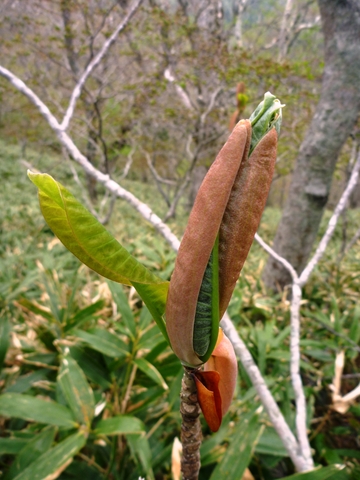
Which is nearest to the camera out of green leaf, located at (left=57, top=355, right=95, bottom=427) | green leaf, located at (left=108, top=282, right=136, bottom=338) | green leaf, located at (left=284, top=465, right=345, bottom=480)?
green leaf, located at (left=284, top=465, right=345, bottom=480)

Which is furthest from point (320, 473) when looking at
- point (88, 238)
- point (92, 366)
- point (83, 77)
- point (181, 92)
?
point (181, 92)

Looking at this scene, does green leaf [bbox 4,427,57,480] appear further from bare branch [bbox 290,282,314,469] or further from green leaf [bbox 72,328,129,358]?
bare branch [bbox 290,282,314,469]

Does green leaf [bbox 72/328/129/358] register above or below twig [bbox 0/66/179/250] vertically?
below

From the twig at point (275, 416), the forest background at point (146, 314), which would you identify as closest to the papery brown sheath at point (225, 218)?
the twig at point (275, 416)

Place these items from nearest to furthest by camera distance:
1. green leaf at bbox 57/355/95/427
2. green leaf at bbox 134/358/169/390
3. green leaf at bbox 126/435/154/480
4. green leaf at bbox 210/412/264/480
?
green leaf at bbox 210/412/264/480 < green leaf at bbox 126/435/154/480 < green leaf at bbox 57/355/95/427 < green leaf at bbox 134/358/169/390

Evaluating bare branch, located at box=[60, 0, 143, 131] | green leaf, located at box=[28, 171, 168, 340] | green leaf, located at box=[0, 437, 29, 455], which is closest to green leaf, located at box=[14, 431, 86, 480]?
green leaf, located at box=[0, 437, 29, 455]

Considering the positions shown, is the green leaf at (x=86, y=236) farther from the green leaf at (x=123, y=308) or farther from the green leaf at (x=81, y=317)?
the green leaf at (x=81, y=317)

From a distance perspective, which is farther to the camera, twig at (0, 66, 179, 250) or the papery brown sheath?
twig at (0, 66, 179, 250)

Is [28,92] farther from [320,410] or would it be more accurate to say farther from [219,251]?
[320,410]
